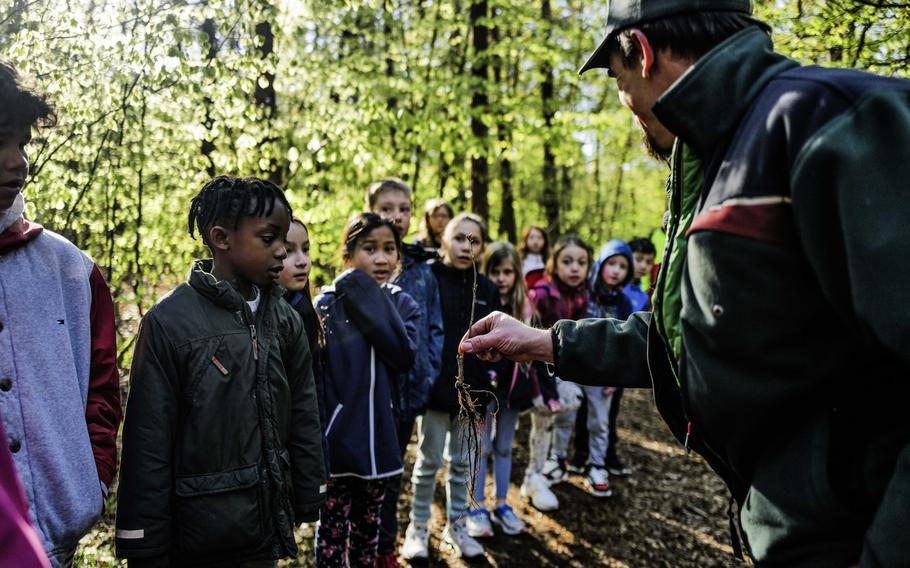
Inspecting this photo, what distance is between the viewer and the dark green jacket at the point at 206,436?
2.35m

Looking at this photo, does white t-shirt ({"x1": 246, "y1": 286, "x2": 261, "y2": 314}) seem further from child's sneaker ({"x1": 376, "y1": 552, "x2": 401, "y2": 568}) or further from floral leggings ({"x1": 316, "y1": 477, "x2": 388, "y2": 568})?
child's sneaker ({"x1": 376, "y1": 552, "x2": 401, "y2": 568})

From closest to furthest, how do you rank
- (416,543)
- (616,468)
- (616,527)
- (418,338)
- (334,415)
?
(334,415) → (418,338) → (416,543) → (616,527) → (616,468)

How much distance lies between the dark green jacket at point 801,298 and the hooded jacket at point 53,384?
1994 millimetres

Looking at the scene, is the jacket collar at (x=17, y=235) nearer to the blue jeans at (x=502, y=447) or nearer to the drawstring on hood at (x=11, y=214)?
the drawstring on hood at (x=11, y=214)

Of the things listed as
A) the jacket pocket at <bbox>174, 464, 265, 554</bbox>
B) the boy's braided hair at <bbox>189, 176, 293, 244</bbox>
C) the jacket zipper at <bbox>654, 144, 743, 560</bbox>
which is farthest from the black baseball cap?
the jacket pocket at <bbox>174, 464, 265, 554</bbox>

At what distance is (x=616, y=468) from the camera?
6.66 metres

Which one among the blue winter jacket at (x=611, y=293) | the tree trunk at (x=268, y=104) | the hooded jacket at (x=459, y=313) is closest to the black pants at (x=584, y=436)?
the blue winter jacket at (x=611, y=293)

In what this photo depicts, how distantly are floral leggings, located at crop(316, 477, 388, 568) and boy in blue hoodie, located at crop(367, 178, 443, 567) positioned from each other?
230 millimetres

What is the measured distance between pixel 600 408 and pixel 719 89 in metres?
5.13

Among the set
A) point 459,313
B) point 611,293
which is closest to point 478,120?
Answer: point 611,293

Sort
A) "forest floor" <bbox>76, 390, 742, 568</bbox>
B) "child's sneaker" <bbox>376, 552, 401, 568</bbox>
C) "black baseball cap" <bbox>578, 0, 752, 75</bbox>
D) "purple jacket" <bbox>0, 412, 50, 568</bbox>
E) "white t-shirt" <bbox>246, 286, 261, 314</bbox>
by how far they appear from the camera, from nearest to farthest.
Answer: "purple jacket" <bbox>0, 412, 50, 568</bbox>
"black baseball cap" <bbox>578, 0, 752, 75</bbox>
"white t-shirt" <bbox>246, 286, 261, 314</bbox>
"child's sneaker" <bbox>376, 552, 401, 568</bbox>
"forest floor" <bbox>76, 390, 742, 568</bbox>

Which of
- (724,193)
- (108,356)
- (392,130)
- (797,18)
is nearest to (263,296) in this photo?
(108,356)

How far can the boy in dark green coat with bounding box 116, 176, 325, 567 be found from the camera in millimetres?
2357

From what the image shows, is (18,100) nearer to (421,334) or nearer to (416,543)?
(421,334)
